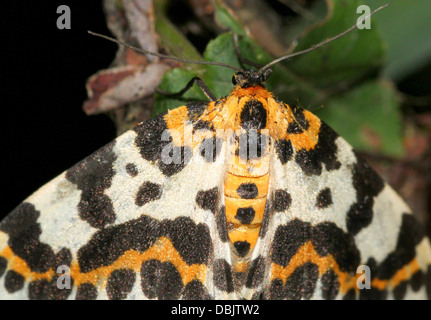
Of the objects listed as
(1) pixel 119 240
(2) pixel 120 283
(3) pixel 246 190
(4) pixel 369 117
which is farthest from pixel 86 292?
(4) pixel 369 117

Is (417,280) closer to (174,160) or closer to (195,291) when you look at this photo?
(195,291)

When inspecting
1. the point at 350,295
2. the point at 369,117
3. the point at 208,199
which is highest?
the point at 369,117

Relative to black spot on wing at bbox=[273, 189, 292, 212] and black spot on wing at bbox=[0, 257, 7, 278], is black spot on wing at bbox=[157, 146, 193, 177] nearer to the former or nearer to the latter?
black spot on wing at bbox=[273, 189, 292, 212]

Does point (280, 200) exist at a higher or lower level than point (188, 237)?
higher

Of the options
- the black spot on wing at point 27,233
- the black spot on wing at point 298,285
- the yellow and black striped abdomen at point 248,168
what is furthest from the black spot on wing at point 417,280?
the black spot on wing at point 27,233

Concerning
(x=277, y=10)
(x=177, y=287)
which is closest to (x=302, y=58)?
(x=277, y=10)

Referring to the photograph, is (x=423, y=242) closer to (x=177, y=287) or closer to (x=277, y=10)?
(x=177, y=287)

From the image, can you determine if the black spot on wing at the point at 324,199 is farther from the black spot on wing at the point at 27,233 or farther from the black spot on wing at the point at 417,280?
the black spot on wing at the point at 27,233
